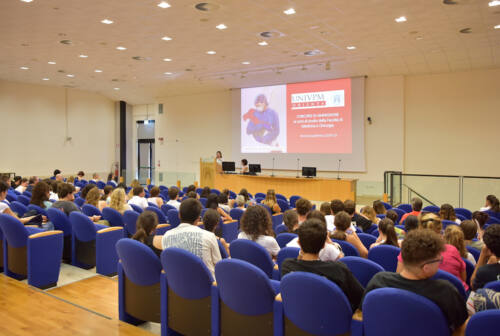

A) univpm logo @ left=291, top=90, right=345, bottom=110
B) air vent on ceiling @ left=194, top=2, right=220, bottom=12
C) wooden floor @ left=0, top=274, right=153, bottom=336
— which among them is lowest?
wooden floor @ left=0, top=274, right=153, bottom=336

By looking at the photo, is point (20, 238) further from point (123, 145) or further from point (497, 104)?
point (123, 145)

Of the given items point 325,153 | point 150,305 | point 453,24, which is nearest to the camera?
point 150,305

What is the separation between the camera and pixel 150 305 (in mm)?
3090

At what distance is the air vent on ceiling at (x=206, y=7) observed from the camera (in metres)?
7.48

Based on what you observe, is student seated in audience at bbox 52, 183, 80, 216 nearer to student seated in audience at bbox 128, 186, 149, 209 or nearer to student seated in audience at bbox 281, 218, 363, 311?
student seated in audience at bbox 128, 186, 149, 209

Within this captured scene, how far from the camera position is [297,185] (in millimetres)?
13203

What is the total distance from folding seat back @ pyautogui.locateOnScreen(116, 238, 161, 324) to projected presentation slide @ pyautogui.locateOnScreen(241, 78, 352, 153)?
11767 mm

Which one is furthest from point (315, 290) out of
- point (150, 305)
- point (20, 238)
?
point (20, 238)

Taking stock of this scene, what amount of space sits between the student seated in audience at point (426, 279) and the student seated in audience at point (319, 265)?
0.13 metres

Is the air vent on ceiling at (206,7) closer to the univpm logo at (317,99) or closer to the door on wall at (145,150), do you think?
the univpm logo at (317,99)

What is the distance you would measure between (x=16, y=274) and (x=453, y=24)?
9249mm

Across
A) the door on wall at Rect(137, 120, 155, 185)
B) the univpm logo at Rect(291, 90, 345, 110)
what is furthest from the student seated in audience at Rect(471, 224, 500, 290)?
the door on wall at Rect(137, 120, 155, 185)

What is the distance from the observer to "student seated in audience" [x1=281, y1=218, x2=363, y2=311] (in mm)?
2178

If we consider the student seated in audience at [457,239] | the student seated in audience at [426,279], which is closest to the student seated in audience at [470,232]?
the student seated in audience at [457,239]
